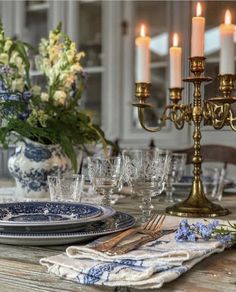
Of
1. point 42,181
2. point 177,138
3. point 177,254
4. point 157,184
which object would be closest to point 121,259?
point 177,254

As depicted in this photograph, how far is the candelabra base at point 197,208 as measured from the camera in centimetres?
117

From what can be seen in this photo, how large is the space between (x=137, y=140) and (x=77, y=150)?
71.6 inches

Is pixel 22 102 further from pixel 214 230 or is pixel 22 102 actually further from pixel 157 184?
pixel 214 230

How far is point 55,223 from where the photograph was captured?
0.87m

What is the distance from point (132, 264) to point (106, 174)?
0.44m

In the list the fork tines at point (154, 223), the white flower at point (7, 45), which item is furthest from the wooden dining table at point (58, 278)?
the white flower at point (7, 45)

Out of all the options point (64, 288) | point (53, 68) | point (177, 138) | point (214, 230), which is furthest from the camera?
point (177, 138)

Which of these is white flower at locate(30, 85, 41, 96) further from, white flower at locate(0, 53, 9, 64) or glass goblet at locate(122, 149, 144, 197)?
glass goblet at locate(122, 149, 144, 197)

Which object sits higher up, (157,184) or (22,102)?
(22,102)

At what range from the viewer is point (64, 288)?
679 mm

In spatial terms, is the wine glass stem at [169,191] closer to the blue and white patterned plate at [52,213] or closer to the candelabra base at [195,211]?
the candelabra base at [195,211]

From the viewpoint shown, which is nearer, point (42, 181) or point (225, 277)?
point (225, 277)

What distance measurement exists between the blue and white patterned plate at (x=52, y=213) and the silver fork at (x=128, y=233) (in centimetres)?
6

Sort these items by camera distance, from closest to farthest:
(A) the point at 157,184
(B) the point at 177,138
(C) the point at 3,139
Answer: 1. (A) the point at 157,184
2. (C) the point at 3,139
3. (B) the point at 177,138
